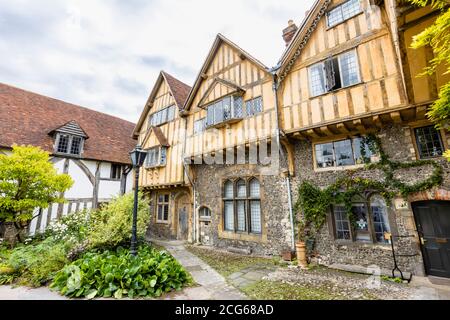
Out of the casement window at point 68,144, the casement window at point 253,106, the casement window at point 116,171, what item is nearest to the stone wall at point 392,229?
the casement window at point 253,106

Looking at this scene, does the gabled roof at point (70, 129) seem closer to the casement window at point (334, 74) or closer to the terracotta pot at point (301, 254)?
the casement window at point (334, 74)

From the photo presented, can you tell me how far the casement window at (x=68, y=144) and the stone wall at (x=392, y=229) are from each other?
535 inches

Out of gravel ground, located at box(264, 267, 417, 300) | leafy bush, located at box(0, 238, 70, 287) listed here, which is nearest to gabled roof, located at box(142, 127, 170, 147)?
leafy bush, located at box(0, 238, 70, 287)

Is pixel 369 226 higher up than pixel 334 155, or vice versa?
pixel 334 155

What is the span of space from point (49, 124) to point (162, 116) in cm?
707

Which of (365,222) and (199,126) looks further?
(199,126)

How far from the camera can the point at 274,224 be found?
844cm

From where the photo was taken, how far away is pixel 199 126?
1141 centimetres

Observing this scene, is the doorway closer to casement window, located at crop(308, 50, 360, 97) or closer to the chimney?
casement window, located at crop(308, 50, 360, 97)

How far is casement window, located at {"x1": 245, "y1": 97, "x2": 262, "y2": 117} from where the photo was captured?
9.01 m

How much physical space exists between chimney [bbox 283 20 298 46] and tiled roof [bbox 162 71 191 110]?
263 inches

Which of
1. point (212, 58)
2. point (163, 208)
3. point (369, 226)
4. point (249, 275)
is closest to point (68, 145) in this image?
point (163, 208)

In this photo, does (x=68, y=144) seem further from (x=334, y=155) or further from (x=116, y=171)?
(x=334, y=155)
